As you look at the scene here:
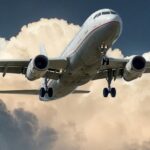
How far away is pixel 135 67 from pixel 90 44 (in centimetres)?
661

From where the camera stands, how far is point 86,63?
47.1 meters

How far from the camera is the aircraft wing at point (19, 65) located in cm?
4984

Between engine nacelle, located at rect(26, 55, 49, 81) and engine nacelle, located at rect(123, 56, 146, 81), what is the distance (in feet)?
25.9

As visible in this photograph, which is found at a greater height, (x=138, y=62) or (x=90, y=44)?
(x=90, y=44)

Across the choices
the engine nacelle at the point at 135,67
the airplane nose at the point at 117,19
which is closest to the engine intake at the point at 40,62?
the airplane nose at the point at 117,19

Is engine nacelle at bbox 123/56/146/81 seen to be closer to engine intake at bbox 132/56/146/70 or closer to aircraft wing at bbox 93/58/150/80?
engine intake at bbox 132/56/146/70

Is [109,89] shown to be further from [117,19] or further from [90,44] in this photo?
[117,19]

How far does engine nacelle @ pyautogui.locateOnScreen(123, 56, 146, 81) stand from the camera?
5028 cm

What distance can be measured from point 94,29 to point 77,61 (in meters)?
4.01

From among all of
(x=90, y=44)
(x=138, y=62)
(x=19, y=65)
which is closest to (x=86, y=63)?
(x=90, y=44)

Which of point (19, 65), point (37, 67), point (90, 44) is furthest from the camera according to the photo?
point (19, 65)

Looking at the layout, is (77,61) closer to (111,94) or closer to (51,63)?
(51,63)

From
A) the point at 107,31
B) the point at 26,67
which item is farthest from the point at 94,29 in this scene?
the point at 26,67

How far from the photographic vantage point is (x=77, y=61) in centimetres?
4781
